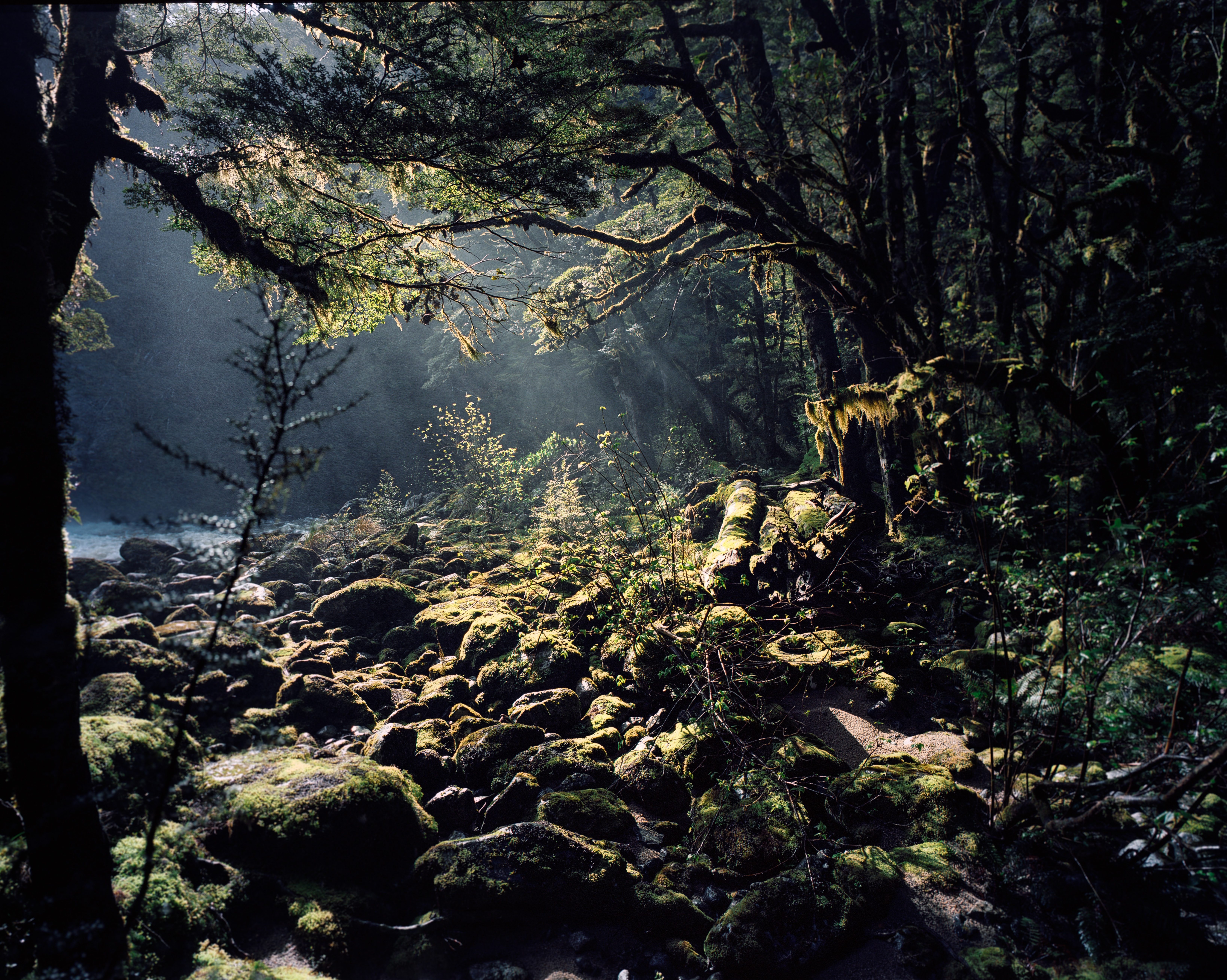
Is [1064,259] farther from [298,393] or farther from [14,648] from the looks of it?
[14,648]

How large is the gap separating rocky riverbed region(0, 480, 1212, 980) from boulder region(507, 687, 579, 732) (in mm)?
23

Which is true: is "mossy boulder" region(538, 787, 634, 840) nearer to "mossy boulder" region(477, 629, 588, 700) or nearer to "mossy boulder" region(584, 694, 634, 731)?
"mossy boulder" region(584, 694, 634, 731)

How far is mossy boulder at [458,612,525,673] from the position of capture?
23.8ft

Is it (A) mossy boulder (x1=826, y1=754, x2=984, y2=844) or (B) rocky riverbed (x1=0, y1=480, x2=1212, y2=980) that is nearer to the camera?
(B) rocky riverbed (x1=0, y1=480, x2=1212, y2=980)

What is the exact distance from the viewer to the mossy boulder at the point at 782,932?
124 inches

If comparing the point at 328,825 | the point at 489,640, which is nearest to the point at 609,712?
the point at 489,640

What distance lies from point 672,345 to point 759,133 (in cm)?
Answer: 1010

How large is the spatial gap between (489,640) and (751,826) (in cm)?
421

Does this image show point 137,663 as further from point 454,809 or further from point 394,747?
point 454,809

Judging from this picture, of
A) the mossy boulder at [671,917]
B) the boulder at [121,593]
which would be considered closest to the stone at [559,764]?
the mossy boulder at [671,917]

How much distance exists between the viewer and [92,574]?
37.1ft

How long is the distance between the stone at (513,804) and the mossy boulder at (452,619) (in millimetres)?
3209

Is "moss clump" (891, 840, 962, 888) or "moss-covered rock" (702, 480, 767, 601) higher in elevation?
"moss-covered rock" (702, 480, 767, 601)

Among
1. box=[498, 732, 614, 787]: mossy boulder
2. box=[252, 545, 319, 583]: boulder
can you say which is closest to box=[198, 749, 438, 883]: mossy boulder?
box=[498, 732, 614, 787]: mossy boulder
